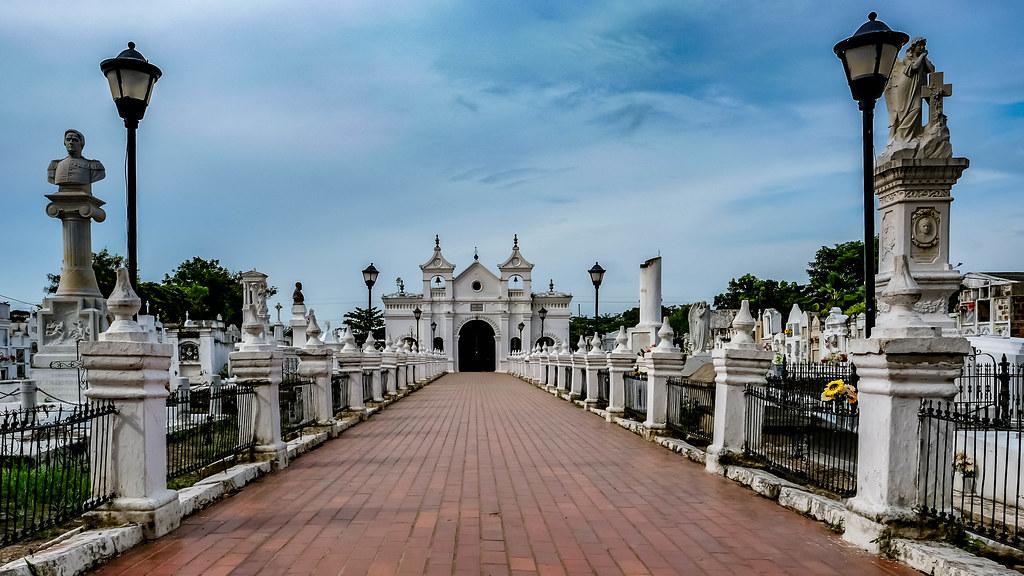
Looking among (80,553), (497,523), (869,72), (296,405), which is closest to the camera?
(80,553)

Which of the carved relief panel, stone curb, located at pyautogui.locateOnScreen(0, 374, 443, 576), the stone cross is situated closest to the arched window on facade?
stone curb, located at pyautogui.locateOnScreen(0, 374, 443, 576)

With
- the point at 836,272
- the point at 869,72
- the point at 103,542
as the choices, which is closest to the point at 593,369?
the point at 869,72

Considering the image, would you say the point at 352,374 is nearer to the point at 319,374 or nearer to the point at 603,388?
the point at 319,374

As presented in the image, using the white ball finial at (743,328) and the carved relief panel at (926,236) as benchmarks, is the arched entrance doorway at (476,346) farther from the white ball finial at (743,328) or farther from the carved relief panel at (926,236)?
the white ball finial at (743,328)

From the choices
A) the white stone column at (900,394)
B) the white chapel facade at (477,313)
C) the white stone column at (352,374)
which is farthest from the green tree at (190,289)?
the white stone column at (900,394)

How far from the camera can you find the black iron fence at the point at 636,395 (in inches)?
495

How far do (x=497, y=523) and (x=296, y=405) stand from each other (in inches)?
233

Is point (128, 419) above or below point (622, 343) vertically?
above

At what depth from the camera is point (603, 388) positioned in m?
16.2

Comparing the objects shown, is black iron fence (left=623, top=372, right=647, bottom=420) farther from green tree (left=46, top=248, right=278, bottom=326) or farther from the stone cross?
green tree (left=46, top=248, right=278, bottom=326)

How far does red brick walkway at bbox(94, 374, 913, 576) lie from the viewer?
186 inches

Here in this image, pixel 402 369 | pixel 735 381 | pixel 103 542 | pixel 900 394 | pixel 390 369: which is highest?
pixel 900 394

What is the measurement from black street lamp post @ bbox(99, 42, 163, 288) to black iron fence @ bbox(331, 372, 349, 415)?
15.2ft

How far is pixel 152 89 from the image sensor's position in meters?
8.91
